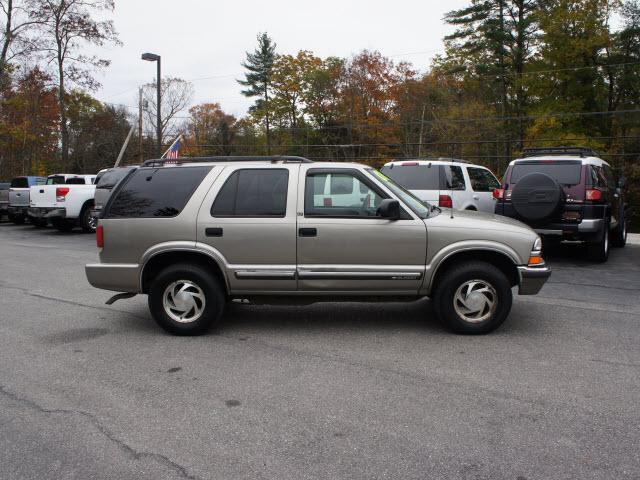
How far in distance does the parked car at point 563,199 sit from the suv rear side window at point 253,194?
16.1ft

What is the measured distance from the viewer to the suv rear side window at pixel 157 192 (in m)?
5.75

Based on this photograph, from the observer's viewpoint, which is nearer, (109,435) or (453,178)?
(109,435)

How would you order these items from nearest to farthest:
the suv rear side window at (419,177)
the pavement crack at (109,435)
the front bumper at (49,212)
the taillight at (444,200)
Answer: the pavement crack at (109,435), the taillight at (444,200), the suv rear side window at (419,177), the front bumper at (49,212)

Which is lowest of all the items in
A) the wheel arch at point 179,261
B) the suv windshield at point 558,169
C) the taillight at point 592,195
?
the wheel arch at point 179,261

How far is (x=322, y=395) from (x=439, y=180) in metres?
7.83

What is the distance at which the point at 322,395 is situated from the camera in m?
4.09

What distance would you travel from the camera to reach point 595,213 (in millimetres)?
9836

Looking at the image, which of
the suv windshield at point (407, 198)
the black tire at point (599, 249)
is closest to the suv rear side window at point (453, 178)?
the black tire at point (599, 249)

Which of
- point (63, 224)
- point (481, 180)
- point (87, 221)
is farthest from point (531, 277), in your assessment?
point (63, 224)

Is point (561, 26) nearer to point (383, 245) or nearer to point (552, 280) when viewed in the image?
point (552, 280)

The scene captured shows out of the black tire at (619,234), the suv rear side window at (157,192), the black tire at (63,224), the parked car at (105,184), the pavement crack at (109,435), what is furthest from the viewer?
the black tire at (63,224)

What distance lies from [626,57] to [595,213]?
29.1 m

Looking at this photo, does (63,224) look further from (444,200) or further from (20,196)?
(444,200)

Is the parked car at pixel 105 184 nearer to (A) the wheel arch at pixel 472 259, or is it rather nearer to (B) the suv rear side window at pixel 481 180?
(B) the suv rear side window at pixel 481 180
